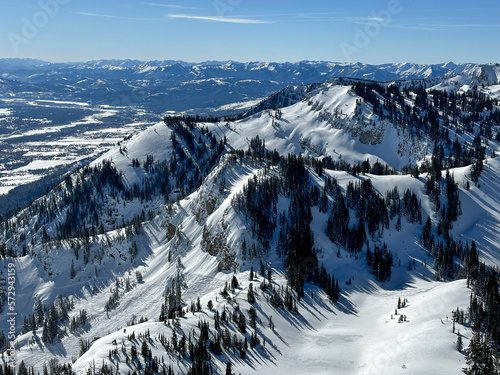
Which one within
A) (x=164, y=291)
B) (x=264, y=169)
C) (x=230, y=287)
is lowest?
(x=164, y=291)

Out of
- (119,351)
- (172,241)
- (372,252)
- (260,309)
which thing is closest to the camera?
(119,351)

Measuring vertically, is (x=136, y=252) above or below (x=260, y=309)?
below

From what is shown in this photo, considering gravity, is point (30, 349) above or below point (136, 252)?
below

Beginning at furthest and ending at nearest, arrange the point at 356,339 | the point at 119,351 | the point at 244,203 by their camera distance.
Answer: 1. the point at 244,203
2. the point at 356,339
3. the point at 119,351

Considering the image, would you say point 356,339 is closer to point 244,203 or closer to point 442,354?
point 442,354

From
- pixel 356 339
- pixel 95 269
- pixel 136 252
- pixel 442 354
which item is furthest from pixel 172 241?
pixel 442 354

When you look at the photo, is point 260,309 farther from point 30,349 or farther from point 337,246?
point 30,349

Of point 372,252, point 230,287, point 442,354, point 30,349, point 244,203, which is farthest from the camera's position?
point 244,203

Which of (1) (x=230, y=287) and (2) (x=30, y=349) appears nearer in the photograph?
(1) (x=230, y=287)

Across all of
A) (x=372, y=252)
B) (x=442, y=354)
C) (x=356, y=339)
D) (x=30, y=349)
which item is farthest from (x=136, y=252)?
(x=442, y=354)
